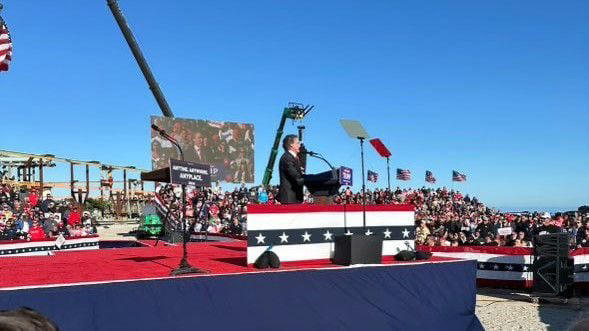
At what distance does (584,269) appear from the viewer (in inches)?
540

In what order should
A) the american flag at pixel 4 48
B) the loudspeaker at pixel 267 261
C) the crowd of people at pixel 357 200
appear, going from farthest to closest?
1. the crowd of people at pixel 357 200
2. the american flag at pixel 4 48
3. the loudspeaker at pixel 267 261

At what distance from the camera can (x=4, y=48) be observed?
1650 cm

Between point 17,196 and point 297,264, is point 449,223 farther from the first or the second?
point 17,196

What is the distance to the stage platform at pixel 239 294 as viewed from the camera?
5.73 m

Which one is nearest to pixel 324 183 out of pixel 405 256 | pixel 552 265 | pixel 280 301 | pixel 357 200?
pixel 405 256

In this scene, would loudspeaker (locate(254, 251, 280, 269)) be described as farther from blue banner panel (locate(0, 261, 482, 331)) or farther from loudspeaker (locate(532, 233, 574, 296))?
loudspeaker (locate(532, 233, 574, 296))

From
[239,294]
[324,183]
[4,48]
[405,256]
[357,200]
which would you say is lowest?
[239,294]

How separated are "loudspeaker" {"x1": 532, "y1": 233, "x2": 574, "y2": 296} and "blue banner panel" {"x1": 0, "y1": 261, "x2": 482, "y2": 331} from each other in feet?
17.0

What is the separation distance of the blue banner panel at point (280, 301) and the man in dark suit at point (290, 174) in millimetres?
1860

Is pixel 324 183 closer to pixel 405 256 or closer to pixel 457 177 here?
pixel 405 256

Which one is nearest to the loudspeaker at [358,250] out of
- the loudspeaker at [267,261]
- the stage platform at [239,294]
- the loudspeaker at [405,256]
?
the stage platform at [239,294]

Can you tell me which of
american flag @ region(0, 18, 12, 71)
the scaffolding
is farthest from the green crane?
american flag @ region(0, 18, 12, 71)

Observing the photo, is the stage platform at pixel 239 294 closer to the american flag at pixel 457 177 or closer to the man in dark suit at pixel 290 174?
the man in dark suit at pixel 290 174

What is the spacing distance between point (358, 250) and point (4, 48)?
13457 mm
